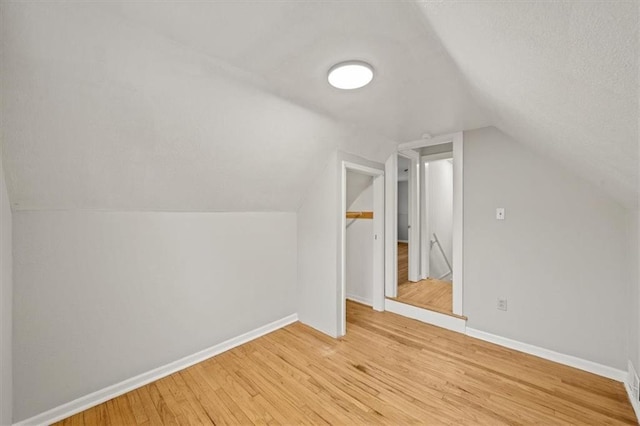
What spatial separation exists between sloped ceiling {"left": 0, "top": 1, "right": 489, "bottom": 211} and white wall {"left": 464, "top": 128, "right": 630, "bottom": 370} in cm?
67

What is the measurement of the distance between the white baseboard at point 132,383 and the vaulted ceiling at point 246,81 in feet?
4.13

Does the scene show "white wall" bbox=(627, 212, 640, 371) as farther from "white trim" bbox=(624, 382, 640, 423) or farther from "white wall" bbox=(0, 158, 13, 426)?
"white wall" bbox=(0, 158, 13, 426)

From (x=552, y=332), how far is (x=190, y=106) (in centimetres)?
332

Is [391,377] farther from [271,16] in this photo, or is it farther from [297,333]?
[271,16]

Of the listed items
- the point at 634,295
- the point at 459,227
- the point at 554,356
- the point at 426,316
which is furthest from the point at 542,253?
the point at 426,316

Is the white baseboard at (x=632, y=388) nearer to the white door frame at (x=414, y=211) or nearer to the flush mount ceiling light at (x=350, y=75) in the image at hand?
the white door frame at (x=414, y=211)

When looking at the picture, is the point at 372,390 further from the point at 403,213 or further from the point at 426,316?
the point at 403,213

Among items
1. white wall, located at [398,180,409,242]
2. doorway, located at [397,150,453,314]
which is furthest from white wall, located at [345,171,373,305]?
white wall, located at [398,180,409,242]

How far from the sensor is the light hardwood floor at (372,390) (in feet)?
5.21

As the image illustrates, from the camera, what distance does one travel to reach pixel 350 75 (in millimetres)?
1519

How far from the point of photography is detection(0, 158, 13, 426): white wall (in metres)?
1.25

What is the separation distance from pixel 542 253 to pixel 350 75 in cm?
224

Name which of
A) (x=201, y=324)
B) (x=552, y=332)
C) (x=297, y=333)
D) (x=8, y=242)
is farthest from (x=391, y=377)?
(x=8, y=242)

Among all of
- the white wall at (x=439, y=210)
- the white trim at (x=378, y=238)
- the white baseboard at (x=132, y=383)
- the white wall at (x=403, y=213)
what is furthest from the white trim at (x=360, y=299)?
the white wall at (x=403, y=213)
